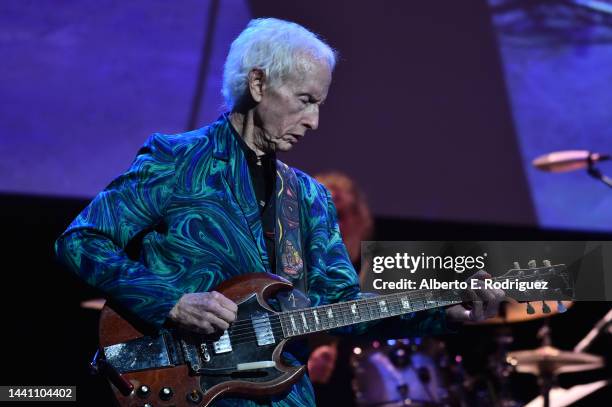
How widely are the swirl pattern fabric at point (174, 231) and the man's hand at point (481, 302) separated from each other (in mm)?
104

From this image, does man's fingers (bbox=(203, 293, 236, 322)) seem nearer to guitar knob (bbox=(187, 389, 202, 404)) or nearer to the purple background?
guitar knob (bbox=(187, 389, 202, 404))

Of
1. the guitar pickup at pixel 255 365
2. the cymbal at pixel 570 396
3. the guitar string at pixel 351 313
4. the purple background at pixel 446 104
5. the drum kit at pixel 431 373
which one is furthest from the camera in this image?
the drum kit at pixel 431 373

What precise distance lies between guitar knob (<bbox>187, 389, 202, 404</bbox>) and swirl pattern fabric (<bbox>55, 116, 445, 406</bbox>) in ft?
0.28

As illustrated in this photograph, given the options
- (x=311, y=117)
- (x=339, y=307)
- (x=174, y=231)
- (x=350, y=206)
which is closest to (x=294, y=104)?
(x=311, y=117)

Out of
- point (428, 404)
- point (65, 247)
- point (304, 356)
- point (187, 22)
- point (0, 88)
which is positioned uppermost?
point (187, 22)

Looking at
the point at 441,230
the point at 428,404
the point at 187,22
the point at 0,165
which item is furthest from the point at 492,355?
the point at 0,165

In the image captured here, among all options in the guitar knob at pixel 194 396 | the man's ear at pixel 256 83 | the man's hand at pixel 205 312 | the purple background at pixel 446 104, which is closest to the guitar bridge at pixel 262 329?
the man's hand at pixel 205 312

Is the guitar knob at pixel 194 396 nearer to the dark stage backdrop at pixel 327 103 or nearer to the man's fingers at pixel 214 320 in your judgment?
the man's fingers at pixel 214 320

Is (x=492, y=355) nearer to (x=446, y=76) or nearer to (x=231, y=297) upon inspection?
(x=446, y=76)

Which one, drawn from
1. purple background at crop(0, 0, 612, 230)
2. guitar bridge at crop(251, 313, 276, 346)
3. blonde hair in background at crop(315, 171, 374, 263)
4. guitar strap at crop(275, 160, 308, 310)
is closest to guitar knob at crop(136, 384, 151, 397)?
guitar bridge at crop(251, 313, 276, 346)

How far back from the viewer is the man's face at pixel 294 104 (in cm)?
270

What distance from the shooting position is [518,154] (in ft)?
18.5

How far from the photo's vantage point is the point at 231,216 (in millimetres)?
2578

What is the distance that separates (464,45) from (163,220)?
3.63m
